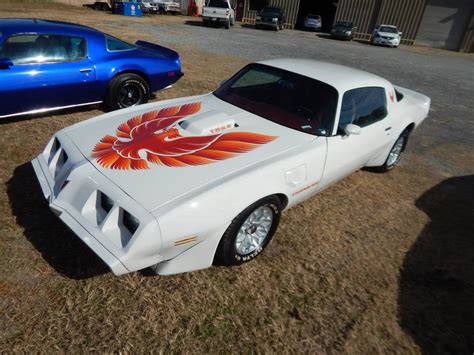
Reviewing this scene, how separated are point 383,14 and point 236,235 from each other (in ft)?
101

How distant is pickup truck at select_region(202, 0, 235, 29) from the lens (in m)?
22.1

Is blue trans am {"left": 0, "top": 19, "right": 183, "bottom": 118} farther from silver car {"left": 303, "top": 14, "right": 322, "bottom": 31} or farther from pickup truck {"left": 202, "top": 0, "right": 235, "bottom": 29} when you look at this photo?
silver car {"left": 303, "top": 14, "right": 322, "bottom": 31}

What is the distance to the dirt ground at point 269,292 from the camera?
2354mm

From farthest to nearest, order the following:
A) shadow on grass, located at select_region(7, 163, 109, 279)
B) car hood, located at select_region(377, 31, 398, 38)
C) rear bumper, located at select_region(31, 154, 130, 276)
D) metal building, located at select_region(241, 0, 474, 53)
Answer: metal building, located at select_region(241, 0, 474, 53)
car hood, located at select_region(377, 31, 398, 38)
shadow on grass, located at select_region(7, 163, 109, 279)
rear bumper, located at select_region(31, 154, 130, 276)

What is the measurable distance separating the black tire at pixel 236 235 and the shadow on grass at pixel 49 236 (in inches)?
38.9

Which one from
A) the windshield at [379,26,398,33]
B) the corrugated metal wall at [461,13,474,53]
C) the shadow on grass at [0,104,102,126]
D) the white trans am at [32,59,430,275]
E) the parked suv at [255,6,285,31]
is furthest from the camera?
the parked suv at [255,6,285,31]

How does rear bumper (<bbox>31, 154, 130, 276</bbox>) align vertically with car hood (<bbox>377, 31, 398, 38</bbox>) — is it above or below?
below

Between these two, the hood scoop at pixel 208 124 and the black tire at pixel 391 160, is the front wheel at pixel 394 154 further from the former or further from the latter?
the hood scoop at pixel 208 124

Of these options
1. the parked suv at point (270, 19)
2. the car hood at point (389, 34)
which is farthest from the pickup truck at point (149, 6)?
the car hood at point (389, 34)

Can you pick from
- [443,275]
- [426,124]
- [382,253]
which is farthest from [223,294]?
[426,124]

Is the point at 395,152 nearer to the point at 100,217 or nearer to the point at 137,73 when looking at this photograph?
the point at 100,217

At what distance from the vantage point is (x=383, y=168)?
4914mm

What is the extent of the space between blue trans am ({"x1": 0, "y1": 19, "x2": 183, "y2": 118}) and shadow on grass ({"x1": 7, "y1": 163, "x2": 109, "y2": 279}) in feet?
5.32

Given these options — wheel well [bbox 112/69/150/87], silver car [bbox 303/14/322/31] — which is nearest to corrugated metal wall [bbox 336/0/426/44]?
silver car [bbox 303/14/322/31]
